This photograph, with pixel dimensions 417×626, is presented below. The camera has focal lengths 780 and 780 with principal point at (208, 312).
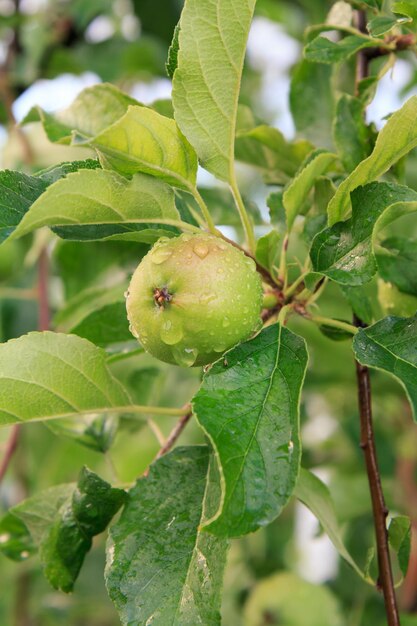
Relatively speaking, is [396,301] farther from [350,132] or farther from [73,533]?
[73,533]

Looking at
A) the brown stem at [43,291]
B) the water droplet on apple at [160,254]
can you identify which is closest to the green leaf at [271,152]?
the water droplet on apple at [160,254]

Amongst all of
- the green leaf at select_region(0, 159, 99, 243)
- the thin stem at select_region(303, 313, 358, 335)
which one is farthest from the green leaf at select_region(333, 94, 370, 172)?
the green leaf at select_region(0, 159, 99, 243)

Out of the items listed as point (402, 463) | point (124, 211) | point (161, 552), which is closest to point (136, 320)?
point (124, 211)

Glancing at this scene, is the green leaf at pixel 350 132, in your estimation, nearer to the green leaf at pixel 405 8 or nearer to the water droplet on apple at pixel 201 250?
the green leaf at pixel 405 8

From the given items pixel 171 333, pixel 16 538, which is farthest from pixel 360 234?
pixel 16 538

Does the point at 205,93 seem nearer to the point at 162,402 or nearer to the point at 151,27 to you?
the point at 162,402

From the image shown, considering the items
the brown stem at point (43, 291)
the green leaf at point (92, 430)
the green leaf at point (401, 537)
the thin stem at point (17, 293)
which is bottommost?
the thin stem at point (17, 293)
